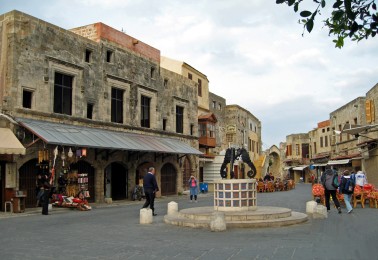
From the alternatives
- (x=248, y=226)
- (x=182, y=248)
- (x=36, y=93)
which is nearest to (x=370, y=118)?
(x=248, y=226)

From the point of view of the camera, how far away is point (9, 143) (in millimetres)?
16047

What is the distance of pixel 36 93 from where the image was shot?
738 inches

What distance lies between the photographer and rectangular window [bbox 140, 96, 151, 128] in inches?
1043

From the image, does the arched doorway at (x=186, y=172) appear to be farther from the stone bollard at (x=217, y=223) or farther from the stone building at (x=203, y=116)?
the stone bollard at (x=217, y=223)

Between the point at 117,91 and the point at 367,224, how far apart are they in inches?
650

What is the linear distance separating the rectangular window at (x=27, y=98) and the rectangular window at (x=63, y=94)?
1.49m

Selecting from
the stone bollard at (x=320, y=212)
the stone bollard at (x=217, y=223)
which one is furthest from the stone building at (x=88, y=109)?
the stone bollard at (x=320, y=212)

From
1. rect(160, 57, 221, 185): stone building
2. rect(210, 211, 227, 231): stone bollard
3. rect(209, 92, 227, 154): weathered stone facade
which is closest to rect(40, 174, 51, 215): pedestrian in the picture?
rect(210, 211, 227, 231): stone bollard

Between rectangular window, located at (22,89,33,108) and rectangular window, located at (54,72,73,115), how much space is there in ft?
4.89

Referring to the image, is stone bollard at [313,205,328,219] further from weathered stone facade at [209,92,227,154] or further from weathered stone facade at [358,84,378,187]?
weathered stone facade at [209,92,227,154]

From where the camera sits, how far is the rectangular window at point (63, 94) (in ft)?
66.0

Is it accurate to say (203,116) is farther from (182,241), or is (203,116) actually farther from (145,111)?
(182,241)

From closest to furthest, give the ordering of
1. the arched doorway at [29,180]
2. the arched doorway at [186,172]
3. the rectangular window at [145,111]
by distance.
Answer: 1. the arched doorway at [29,180]
2. the rectangular window at [145,111]
3. the arched doorway at [186,172]

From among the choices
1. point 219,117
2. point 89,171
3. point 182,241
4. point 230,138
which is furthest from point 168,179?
point 182,241
